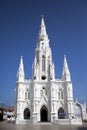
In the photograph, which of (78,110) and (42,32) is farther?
(42,32)

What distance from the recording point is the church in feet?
165

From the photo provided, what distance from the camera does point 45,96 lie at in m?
51.7

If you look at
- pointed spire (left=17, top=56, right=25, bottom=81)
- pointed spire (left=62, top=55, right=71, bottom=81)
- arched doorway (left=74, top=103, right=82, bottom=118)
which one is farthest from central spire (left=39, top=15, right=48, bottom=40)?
arched doorway (left=74, top=103, right=82, bottom=118)

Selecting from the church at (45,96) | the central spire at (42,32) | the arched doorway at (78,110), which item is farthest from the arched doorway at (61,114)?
the central spire at (42,32)

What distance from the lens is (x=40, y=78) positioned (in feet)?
184

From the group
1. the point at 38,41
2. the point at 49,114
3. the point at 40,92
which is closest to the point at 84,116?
the point at 49,114

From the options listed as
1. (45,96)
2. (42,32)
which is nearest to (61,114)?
(45,96)

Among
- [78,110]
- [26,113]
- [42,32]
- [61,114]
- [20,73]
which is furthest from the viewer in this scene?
[42,32]

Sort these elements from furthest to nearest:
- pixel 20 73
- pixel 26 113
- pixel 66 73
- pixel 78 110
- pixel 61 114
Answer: pixel 78 110
pixel 66 73
pixel 20 73
pixel 26 113
pixel 61 114

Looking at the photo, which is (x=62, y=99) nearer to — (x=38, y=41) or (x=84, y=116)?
(x=84, y=116)

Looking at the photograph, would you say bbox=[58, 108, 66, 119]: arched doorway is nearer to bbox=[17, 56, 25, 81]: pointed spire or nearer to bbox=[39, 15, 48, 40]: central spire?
bbox=[17, 56, 25, 81]: pointed spire

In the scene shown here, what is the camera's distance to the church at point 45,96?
50.2 m

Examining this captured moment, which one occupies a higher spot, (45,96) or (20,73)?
(20,73)

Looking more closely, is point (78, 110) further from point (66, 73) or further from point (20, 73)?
point (20, 73)
